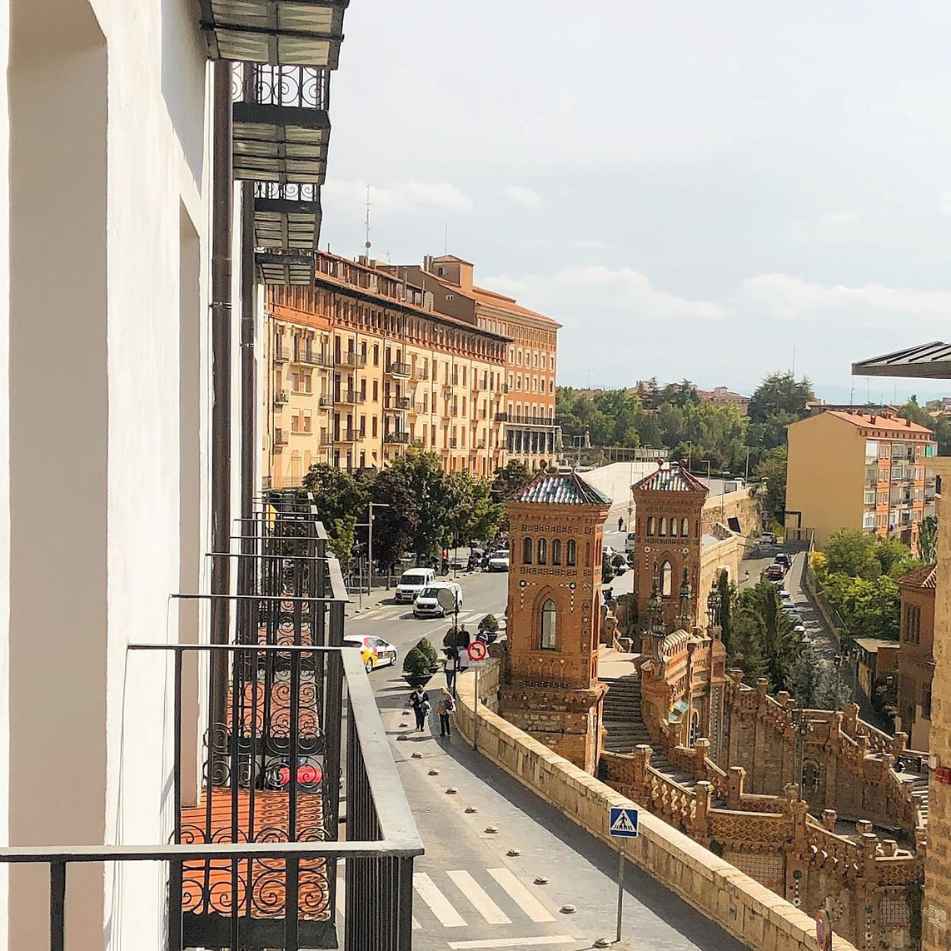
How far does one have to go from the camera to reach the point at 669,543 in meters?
38.7

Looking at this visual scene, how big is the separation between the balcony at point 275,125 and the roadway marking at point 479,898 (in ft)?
31.9

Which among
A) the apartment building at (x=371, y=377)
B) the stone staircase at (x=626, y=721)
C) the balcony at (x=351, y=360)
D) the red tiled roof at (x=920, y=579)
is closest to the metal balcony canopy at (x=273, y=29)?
the stone staircase at (x=626, y=721)

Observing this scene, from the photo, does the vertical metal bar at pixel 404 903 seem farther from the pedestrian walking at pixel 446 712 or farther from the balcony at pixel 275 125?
the pedestrian walking at pixel 446 712

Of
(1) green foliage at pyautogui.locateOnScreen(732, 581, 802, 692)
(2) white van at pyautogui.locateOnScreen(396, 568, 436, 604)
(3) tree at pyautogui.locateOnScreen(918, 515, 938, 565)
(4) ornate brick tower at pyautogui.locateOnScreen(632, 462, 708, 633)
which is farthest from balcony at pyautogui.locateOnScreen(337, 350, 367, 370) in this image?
(3) tree at pyautogui.locateOnScreen(918, 515, 938, 565)

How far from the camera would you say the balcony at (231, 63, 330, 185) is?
7.58m

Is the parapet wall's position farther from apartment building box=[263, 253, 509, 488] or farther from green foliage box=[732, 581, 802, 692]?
green foliage box=[732, 581, 802, 692]

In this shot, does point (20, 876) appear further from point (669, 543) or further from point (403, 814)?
point (669, 543)

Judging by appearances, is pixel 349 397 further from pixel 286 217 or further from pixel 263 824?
pixel 263 824

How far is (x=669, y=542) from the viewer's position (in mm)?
38719

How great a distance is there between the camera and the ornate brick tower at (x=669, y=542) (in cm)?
3841

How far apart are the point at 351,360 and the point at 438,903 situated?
37.5m

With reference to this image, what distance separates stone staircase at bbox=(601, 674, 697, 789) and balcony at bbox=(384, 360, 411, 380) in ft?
86.8

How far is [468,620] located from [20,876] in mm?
36312

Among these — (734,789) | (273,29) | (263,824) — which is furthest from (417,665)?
(273,29)
